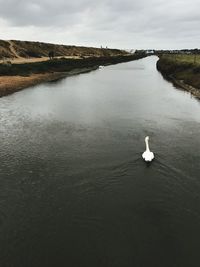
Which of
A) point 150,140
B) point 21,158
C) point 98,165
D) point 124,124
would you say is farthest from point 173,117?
point 21,158

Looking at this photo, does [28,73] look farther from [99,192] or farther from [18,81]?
[99,192]

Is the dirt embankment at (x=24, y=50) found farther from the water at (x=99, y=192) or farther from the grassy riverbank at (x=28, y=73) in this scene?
the water at (x=99, y=192)

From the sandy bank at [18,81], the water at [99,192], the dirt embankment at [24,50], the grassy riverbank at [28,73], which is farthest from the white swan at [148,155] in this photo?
the dirt embankment at [24,50]

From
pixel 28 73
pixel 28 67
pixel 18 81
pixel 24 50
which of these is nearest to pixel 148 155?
pixel 18 81

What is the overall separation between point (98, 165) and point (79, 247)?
308 inches

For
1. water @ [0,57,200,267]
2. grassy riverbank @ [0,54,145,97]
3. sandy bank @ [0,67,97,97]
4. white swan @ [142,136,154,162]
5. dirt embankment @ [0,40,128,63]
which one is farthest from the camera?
dirt embankment @ [0,40,128,63]

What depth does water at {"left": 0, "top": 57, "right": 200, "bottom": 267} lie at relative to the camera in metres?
12.7

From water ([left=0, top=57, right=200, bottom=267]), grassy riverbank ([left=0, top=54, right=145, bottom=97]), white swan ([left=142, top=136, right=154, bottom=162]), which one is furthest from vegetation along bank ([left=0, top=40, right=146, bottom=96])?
white swan ([left=142, top=136, right=154, bottom=162])

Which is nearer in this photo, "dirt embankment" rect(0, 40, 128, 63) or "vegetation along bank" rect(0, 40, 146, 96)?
"vegetation along bank" rect(0, 40, 146, 96)

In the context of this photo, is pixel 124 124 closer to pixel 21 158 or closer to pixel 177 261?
pixel 21 158

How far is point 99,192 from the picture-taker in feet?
55.8

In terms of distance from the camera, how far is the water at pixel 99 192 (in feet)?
41.8

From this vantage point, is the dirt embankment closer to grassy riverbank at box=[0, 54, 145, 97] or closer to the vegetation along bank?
the vegetation along bank

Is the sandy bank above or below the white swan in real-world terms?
below
